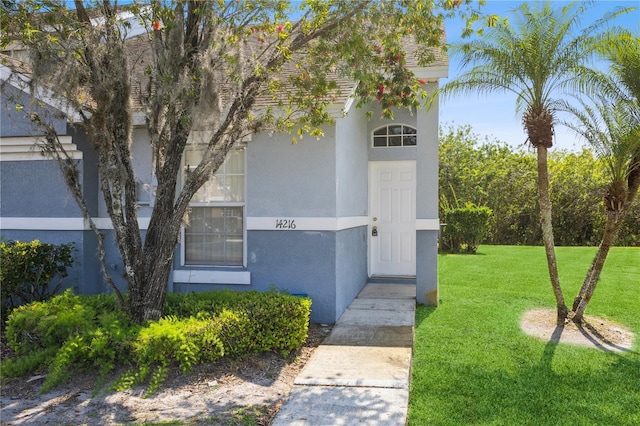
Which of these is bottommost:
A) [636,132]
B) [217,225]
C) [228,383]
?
[228,383]

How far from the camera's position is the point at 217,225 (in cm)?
809

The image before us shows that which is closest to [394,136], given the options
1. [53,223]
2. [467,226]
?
[53,223]

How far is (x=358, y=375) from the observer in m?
5.37

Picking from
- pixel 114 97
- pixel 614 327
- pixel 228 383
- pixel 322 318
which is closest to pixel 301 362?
pixel 228 383

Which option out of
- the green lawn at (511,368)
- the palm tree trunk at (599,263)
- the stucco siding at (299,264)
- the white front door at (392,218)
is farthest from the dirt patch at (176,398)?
the white front door at (392,218)

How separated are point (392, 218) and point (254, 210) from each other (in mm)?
3811

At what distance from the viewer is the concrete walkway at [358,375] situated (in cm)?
443

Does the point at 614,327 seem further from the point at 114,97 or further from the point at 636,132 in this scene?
the point at 114,97

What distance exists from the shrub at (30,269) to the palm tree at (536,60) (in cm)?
633

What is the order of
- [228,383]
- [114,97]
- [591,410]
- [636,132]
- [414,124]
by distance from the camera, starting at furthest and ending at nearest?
[414,124] < [636,132] < [114,97] < [228,383] < [591,410]

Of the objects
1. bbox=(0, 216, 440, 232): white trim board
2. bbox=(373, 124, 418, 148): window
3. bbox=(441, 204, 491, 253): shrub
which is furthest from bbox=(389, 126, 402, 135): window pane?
bbox=(441, 204, 491, 253): shrub

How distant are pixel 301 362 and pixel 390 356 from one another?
3.27 ft

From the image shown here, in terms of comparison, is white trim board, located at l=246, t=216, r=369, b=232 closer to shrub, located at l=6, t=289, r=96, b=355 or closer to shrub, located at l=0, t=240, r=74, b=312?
shrub, located at l=6, t=289, r=96, b=355

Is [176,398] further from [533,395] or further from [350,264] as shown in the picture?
[350,264]
